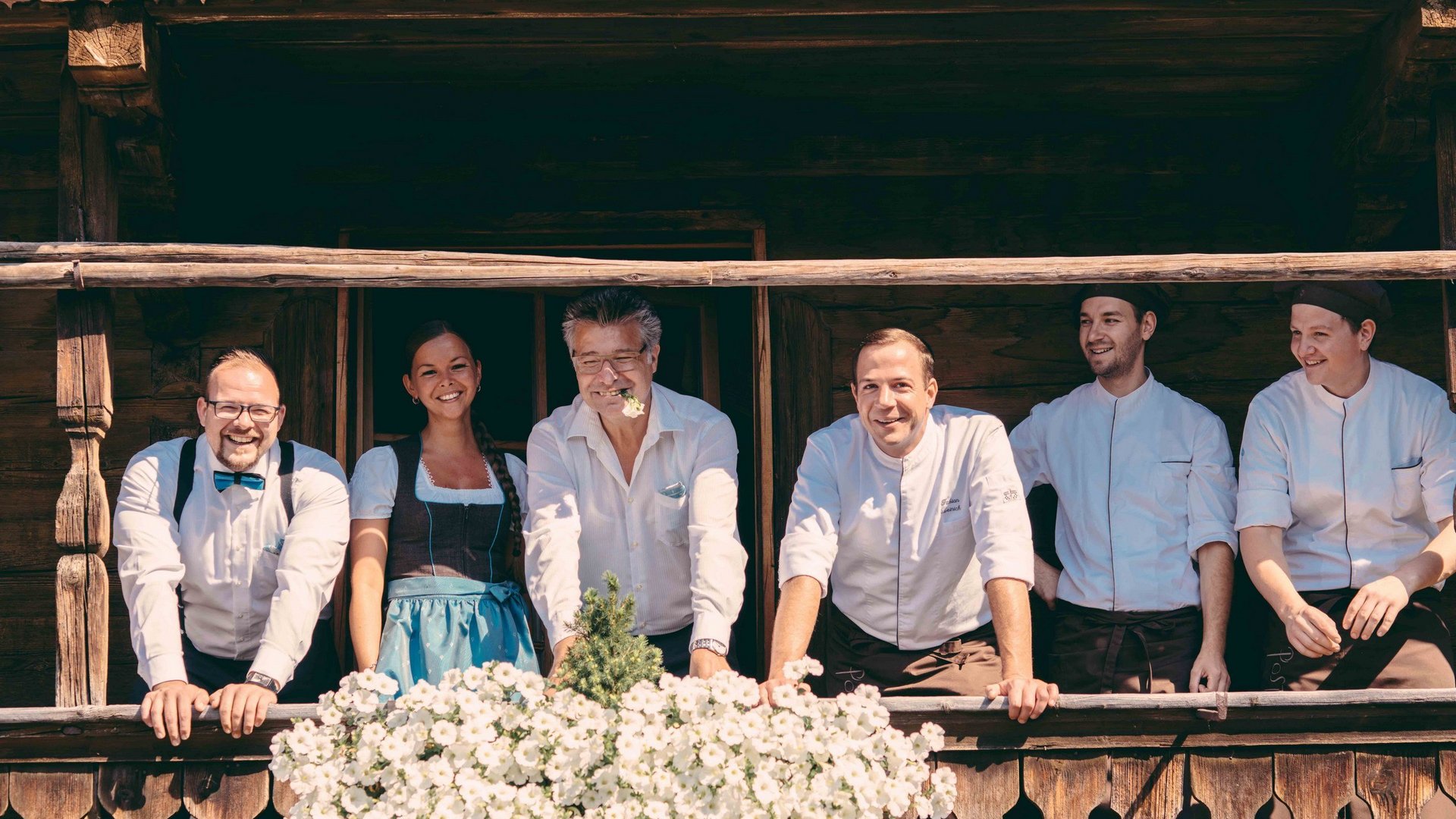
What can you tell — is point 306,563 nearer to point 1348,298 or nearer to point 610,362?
point 610,362

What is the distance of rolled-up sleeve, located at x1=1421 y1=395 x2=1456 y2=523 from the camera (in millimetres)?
4930

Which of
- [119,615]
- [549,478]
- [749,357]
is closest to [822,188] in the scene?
[749,357]

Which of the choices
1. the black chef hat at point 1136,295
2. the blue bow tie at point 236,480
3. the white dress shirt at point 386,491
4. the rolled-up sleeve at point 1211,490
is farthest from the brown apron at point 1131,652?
the blue bow tie at point 236,480

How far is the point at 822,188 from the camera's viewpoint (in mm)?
6242

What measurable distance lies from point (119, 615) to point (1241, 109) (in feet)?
15.2

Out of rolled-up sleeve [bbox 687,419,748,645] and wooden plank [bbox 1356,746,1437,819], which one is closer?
wooden plank [bbox 1356,746,1437,819]

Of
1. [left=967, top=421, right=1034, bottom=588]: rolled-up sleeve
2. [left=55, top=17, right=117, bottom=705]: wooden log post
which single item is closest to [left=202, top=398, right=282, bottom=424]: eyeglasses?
[left=55, top=17, right=117, bottom=705]: wooden log post

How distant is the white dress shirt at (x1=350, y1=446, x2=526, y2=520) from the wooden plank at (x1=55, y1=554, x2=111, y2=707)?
0.80m

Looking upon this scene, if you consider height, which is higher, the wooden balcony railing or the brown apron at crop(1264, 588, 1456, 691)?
the brown apron at crop(1264, 588, 1456, 691)

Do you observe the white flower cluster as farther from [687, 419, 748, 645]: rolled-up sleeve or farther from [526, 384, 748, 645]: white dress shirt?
[526, 384, 748, 645]: white dress shirt

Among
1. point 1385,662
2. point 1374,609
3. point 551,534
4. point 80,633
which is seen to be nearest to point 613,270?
point 551,534

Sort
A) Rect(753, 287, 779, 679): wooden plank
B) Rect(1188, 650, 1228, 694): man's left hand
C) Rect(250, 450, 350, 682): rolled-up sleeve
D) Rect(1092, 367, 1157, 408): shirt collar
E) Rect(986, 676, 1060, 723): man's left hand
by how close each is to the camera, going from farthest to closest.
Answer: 1. Rect(753, 287, 779, 679): wooden plank
2. Rect(1092, 367, 1157, 408): shirt collar
3. Rect(1188, 650, 1228, 694): man's left hand
4. Rect(250, 450, 350, 682): rolled-up sleeve
5. Rect(986, 676, 1060, 723): man's left hand

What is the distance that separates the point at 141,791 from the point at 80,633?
0.53 metres

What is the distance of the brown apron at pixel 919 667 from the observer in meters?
4.95
